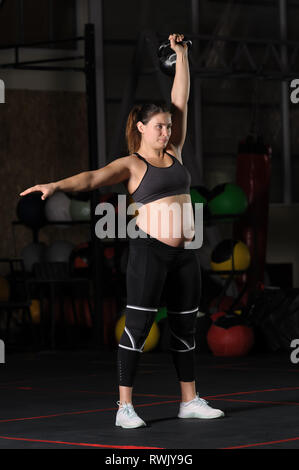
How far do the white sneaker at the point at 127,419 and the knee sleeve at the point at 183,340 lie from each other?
1.01 feet

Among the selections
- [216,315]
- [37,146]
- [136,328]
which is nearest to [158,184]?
[136,328]

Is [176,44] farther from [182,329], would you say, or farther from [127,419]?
[127,419]

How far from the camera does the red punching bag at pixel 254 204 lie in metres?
9.62

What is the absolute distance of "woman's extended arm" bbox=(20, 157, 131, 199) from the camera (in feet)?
12.4

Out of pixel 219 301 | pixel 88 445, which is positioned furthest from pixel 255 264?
pixel 88 445

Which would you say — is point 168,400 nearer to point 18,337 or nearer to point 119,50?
point 18,337

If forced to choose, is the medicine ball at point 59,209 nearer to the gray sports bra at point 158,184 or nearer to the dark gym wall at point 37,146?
the dark gym wall at point 37,146

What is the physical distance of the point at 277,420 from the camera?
4156 millimetres

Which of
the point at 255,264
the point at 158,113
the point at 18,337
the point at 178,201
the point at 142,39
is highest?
the point at 142,39

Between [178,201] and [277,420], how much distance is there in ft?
3.40

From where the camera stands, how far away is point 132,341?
4.07 metres

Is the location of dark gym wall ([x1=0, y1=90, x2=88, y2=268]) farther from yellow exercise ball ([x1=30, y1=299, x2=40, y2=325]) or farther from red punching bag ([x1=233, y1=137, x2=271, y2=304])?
red punching bag ([x1=233, y1=137, x2=271, y2=304])

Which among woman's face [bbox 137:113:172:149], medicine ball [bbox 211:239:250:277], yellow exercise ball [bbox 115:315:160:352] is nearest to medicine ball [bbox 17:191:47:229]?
yellow exercise ball [bbox 115:315:160:352]

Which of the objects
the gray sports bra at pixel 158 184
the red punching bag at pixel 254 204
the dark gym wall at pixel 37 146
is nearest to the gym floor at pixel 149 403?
the gray sports bra at pixel 158 184
